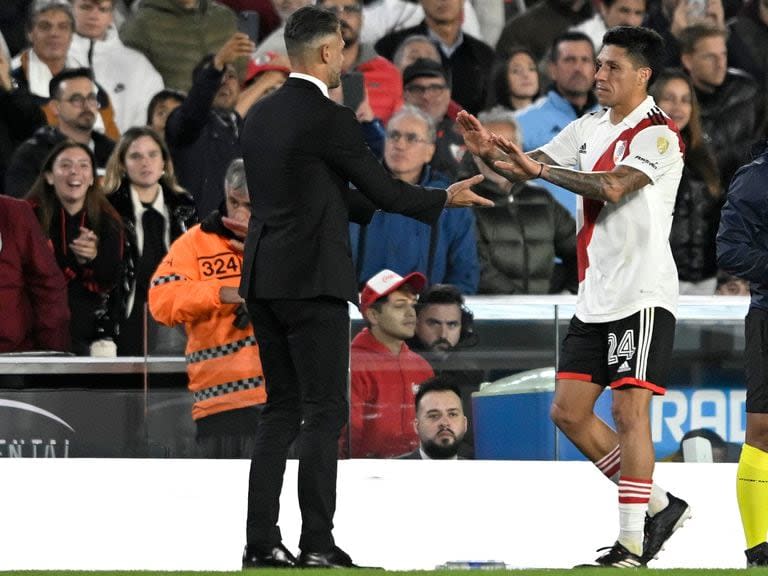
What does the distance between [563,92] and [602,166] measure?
4.73 metres

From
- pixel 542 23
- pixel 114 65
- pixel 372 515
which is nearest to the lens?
pixel 372 515

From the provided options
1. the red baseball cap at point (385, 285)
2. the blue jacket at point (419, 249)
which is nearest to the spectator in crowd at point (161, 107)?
the blue jacket at point (419, 249)

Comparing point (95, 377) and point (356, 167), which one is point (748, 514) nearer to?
point (356, 167)

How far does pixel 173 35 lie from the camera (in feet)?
36.1

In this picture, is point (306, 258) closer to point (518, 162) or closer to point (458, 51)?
point (518, 162)

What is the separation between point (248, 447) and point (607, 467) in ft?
7.18

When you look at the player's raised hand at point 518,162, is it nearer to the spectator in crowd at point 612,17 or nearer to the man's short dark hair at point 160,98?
the man's short dark hair at point 160,98

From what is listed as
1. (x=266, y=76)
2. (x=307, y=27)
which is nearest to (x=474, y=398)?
(x=307, y=27)

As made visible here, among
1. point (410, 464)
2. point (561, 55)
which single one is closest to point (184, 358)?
point (410, 464)

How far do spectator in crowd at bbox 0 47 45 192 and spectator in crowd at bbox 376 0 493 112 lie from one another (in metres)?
2.36

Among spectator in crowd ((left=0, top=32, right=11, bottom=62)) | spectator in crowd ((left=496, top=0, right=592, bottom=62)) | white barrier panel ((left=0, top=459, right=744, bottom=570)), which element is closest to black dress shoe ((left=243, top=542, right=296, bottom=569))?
white barrier panel ((left=0, top=459, right=744, bottom=570))

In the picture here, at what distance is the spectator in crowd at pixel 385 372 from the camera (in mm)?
8211

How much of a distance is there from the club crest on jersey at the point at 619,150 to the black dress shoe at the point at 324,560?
5.70ft

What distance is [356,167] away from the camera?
5.94m
